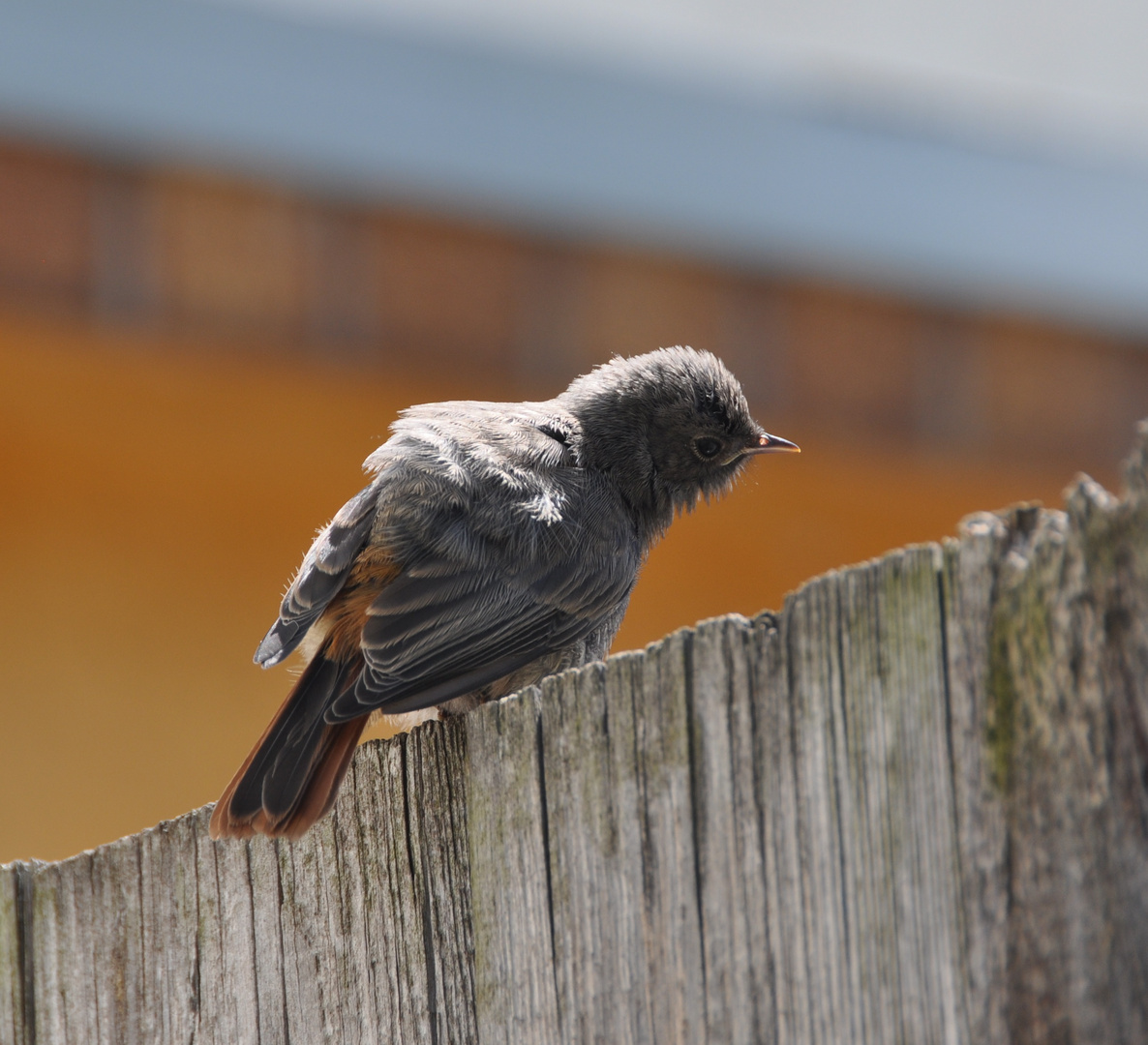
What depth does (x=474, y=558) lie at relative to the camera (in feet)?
10.0

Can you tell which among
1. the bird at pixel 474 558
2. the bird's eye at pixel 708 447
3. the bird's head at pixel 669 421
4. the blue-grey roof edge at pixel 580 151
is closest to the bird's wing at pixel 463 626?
the bird at pixel 474 558

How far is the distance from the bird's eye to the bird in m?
0.01

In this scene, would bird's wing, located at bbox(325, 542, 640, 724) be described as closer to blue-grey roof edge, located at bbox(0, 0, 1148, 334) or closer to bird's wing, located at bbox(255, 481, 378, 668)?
bird's wing, located at bbox(255, 481, 378, 668)

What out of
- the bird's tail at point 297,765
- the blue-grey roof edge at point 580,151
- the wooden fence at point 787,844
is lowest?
the wooden fence at point 787,844

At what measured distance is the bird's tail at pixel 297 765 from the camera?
82.4 inches

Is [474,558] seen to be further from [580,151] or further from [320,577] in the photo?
[580,151]

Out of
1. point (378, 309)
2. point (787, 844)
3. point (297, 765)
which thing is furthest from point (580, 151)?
point (787, 844)

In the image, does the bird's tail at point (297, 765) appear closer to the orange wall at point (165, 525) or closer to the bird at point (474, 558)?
the bird at point (474, 558)

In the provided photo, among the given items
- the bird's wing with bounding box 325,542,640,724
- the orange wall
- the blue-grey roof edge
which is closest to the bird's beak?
the orange wall

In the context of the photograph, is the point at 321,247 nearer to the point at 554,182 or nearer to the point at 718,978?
the point at 554,182

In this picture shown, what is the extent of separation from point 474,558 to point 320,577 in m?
0.33

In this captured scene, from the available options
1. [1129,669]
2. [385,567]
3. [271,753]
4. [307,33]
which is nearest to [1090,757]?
[1129,669]

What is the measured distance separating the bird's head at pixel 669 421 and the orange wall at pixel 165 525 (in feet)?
0.95

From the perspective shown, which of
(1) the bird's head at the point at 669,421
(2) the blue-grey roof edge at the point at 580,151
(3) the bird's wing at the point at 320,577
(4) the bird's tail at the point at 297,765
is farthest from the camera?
(2) the blue-grey roof edge at the point at 580,151
